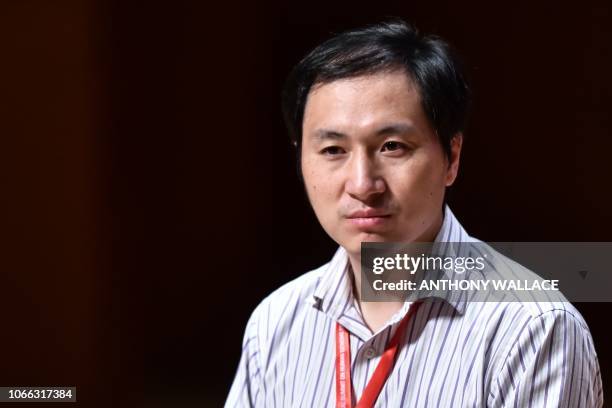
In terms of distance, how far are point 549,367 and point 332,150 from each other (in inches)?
18.8

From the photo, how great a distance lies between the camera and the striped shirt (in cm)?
136

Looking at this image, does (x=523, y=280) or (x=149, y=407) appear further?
(x=149, y=407)

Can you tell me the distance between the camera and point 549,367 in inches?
53.3

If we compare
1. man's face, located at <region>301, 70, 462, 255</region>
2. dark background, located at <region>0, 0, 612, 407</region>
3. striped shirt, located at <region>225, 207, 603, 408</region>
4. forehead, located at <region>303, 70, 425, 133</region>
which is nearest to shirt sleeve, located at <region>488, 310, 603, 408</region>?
striped shirt, located at <region>225, 207, 603, 408</region>

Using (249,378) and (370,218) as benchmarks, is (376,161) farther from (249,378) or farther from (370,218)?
(249,378)

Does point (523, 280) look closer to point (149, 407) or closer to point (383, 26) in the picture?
point (383, 26)

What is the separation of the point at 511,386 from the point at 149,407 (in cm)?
104

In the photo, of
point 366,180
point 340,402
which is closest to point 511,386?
point 340,402

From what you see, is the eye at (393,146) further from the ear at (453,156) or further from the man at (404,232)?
the ear at (453,156)

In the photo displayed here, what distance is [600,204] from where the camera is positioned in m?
1.91

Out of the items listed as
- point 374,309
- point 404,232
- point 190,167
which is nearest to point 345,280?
point 374,309

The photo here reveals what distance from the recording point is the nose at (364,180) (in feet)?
4.66

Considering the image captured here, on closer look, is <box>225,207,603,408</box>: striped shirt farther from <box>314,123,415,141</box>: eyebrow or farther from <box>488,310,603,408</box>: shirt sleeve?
<box>314,123,415,141</box>: eyebrow

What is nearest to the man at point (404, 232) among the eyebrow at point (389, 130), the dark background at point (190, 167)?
the eyebrow at point (389, 130)
